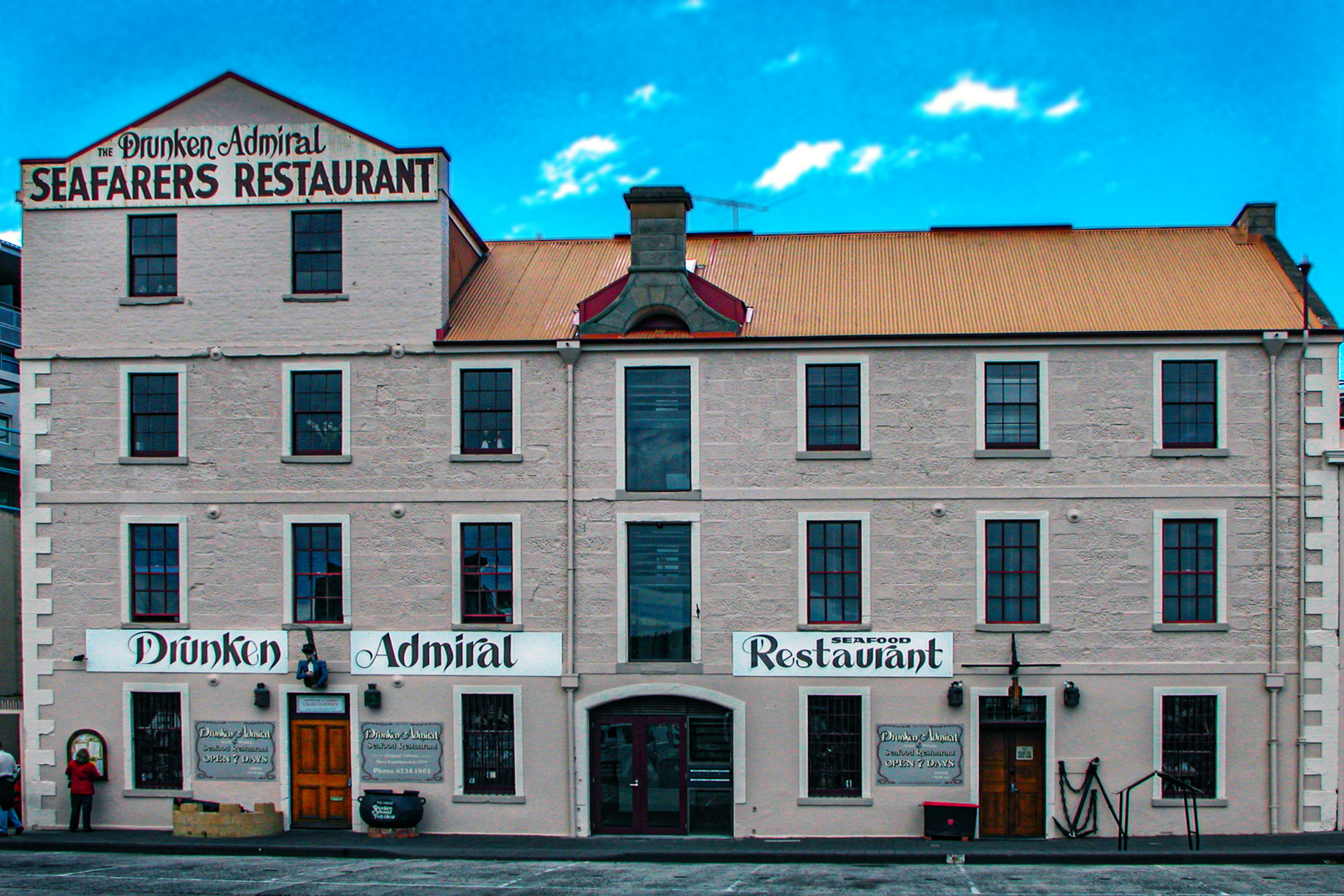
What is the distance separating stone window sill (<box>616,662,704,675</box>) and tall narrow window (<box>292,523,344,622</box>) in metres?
5.71

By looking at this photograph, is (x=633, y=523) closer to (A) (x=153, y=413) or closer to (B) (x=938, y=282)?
(B) (x=938, y=282)

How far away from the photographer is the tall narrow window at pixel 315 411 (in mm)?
24188

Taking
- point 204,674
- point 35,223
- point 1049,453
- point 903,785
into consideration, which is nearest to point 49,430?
point 35,223

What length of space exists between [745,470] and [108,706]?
13.4 m

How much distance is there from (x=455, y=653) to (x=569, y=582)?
2.62 meters

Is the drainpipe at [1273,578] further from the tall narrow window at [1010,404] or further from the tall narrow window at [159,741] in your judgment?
the tall narrow window at [159,741]

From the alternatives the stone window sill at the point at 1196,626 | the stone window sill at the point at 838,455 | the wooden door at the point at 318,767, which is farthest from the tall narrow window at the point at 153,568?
the stone window sill at the point at 1196,626

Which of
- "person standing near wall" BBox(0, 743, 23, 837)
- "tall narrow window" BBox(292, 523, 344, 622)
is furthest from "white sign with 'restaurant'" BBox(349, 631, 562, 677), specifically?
"person standing near wall" BBox(0, 743, 23, 837)

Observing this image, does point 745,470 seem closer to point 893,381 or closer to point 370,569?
point 893,381

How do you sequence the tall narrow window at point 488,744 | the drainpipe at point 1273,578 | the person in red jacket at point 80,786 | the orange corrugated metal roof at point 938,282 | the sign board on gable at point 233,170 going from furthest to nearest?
1. the sign board on gable at point 233,170
2. the orange corrugated metal roof at point 938,282
3. the tall narrow window at point 488,744
4. the person in red jacket at point 80,786
5. the drainpipe at point 1273,578

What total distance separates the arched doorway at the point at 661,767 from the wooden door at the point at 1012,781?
4772 mm

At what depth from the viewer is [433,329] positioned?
24.0 metres

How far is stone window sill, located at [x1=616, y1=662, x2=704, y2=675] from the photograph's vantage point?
23.2 metres

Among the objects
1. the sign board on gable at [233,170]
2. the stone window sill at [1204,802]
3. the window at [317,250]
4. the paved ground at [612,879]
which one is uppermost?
the sign board on gable at [233,170]
